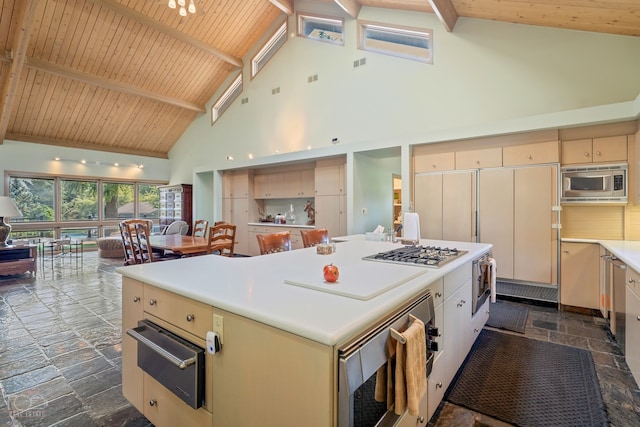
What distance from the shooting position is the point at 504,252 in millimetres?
4102

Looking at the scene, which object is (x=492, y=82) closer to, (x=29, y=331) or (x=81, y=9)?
(x=29, y=331)

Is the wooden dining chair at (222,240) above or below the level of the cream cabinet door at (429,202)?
below

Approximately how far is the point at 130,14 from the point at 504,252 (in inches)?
302

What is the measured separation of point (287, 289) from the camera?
4.32 feet

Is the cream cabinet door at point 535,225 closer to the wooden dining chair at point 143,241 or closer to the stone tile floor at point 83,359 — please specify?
the stone tile floor at point 83,359

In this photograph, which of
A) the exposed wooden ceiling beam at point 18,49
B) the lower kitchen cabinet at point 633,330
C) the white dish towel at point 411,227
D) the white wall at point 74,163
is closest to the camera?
the lower kitchen cabinet at point 633,330

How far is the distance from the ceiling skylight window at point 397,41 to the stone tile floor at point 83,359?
4.27 metres

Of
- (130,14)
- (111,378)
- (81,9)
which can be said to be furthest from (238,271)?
(81,9)

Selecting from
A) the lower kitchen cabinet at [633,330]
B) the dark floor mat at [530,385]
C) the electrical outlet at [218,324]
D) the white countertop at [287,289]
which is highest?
the white countertop at [287,289]

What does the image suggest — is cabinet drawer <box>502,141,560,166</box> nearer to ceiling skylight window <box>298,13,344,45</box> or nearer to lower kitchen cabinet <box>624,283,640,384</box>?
lower kitchen cabinet <box>624,283,640,384</box>

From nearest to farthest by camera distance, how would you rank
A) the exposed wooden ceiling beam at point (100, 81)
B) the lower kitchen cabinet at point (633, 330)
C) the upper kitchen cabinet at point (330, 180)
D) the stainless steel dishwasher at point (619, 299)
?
1. the lower kitchen cabinet at point (633, 330)
2. the stainless steel dishwasher at point (619, 299)
3. the upper kitchen cabinet at point (330, 180)
4. the exposed wooden ceiling beam at point (100, 81)

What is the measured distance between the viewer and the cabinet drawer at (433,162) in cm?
452

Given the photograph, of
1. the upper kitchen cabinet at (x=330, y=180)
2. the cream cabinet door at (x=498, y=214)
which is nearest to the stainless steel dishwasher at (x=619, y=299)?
the cream cabinet door at (x=498, y=214)

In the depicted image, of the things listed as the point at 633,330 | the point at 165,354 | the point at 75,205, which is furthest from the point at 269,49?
the point at 633,330
